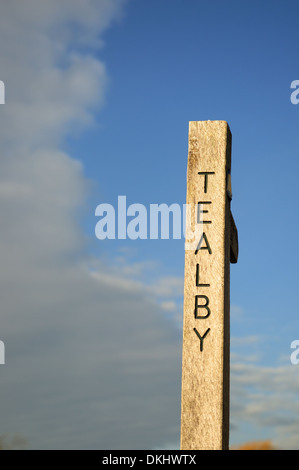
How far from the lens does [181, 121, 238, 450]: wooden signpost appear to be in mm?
4902

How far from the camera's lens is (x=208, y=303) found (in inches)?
201

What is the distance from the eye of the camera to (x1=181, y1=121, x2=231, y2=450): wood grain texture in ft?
16.1

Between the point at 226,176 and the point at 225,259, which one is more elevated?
the point at 226,176

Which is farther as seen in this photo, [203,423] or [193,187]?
[193,187]

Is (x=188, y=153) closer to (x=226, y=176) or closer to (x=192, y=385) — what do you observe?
(x=226, y=176)

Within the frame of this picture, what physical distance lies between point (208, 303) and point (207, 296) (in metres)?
0.06

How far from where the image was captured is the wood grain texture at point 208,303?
4.90m

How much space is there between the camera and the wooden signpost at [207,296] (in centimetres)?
490

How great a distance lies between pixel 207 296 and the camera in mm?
5125
